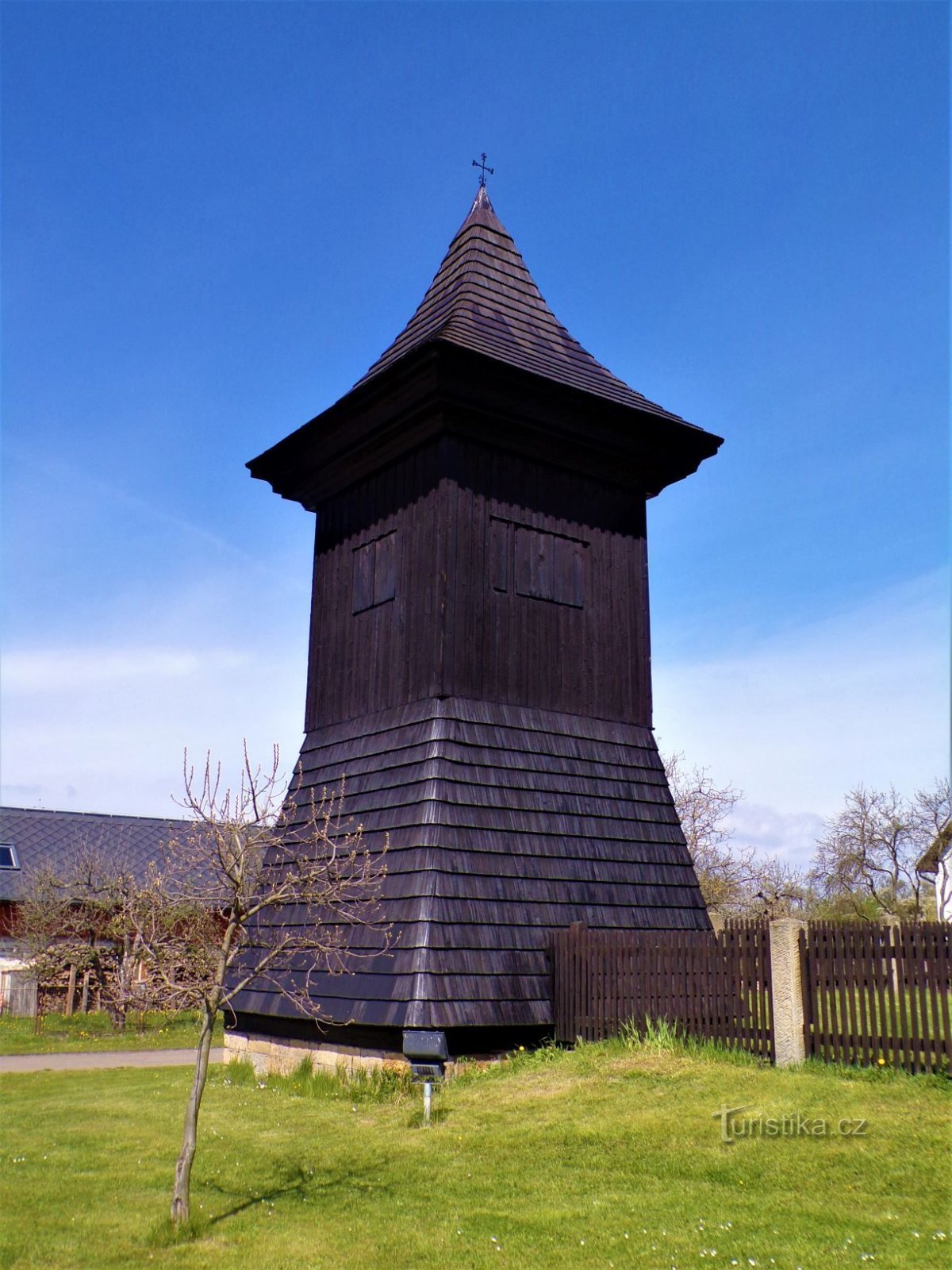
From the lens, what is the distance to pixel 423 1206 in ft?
25.6

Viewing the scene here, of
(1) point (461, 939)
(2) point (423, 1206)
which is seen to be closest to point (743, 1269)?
(2) point (423, 1206)

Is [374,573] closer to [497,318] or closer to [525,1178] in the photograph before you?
[497,318]

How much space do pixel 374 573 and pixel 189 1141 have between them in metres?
9.86

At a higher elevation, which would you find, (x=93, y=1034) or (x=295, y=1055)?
(x=295, y=1055)

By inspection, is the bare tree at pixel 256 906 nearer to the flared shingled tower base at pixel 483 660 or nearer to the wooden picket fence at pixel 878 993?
the flared shingled tower base at pixel 483 660

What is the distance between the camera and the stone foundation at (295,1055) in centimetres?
1260

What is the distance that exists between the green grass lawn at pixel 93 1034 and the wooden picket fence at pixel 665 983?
379 inches

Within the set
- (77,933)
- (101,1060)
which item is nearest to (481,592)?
(101,1060)

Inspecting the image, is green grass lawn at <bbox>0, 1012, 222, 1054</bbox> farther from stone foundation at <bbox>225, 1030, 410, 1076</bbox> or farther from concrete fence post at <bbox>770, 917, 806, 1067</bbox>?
concrete fence post at <bbox>770, 917, 806, 1067</bbox>

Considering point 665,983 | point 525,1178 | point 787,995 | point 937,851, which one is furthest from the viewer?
point 937,851

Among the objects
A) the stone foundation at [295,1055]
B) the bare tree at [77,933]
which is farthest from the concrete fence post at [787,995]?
the bare tree at [77,933]

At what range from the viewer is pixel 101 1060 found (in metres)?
19.2

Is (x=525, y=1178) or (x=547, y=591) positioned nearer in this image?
(x=525, y=1178)

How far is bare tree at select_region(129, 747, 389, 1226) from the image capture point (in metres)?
7.73
